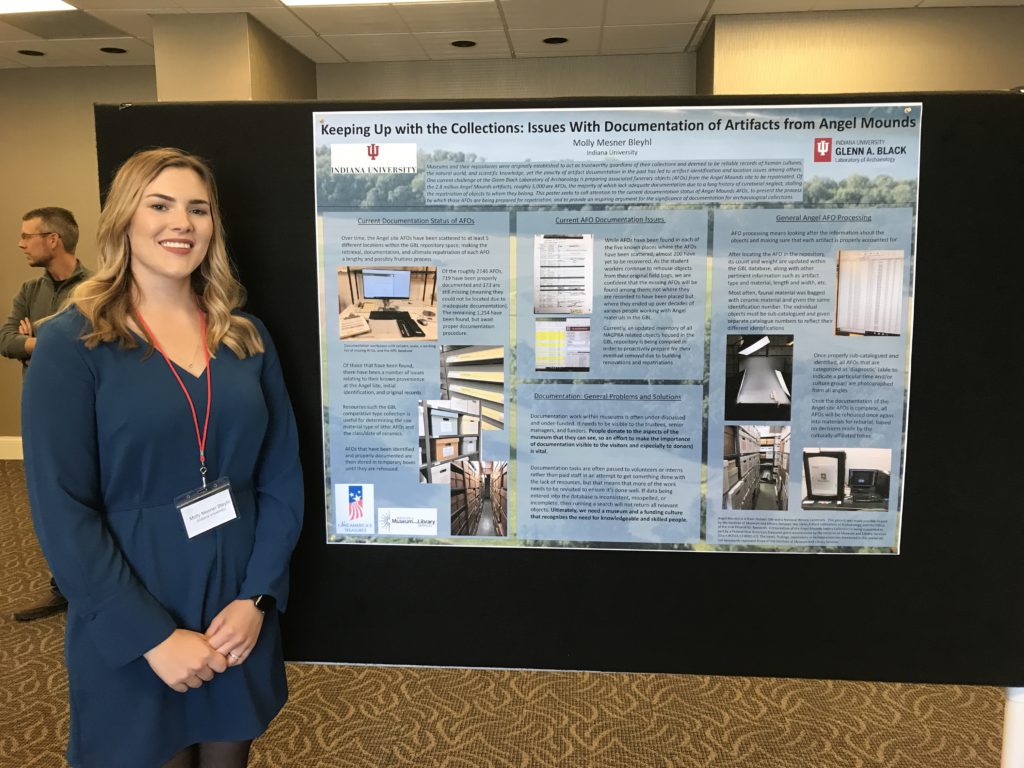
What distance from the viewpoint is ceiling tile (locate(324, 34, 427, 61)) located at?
5.38 m

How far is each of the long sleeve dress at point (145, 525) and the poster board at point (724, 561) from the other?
0.16 metres

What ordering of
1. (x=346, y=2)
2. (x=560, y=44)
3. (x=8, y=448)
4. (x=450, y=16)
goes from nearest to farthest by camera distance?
1. (x=346, y=2)
2. (x=450, y=16)
3. (x=560, y=44)
4. (x=8, y=448)

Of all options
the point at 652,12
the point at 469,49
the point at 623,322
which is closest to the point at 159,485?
the point at 623,322

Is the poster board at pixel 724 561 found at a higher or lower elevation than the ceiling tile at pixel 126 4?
lower

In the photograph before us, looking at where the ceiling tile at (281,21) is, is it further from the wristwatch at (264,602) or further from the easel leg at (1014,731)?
the easel leg at (1014,731)

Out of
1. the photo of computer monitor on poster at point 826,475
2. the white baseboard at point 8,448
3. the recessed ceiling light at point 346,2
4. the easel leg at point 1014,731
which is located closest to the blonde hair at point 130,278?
the photo of computer monitor on poster at point 826,475

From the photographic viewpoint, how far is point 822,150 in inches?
52.9

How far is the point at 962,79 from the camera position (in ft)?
16.0

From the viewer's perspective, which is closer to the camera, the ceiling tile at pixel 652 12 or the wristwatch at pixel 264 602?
the wristwatch at pixel 264 602

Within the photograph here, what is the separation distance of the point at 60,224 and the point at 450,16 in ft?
9.47

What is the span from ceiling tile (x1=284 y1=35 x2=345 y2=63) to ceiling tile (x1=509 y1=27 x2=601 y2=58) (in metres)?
1.45

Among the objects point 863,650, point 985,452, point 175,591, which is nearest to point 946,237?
point 985,452

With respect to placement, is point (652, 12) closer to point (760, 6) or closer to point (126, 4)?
point (760, 6)

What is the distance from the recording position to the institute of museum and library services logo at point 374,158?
1.40 meters
